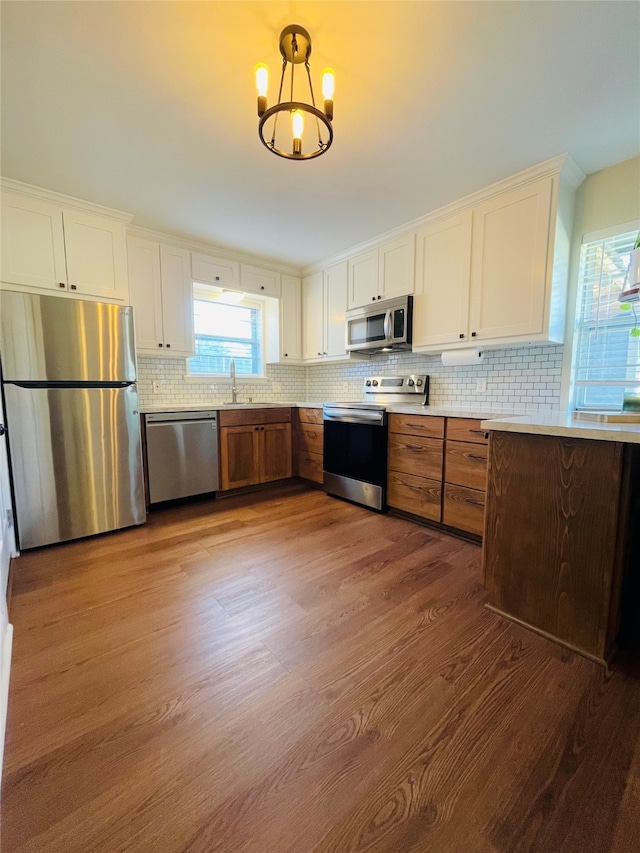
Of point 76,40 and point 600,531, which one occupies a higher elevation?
point 76,40

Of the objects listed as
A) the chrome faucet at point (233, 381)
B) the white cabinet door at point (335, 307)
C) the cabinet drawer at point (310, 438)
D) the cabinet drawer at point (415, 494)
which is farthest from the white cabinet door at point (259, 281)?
the cabinet drawer at point (415, 494)

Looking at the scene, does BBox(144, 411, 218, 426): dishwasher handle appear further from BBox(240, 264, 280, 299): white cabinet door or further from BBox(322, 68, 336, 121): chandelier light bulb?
BBox(322, 68, 336, 121): chandelier light bulb

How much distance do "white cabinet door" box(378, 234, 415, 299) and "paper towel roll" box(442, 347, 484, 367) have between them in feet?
2.21

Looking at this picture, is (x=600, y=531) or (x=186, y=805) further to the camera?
(x=600, y=531)

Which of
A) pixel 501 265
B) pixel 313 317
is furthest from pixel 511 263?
pixel 313 317

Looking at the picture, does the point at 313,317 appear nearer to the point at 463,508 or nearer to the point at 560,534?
the point at 463,508

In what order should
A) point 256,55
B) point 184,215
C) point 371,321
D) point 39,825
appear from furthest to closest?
1. point 371,321
2. point 184,215
3. point 256,55
4. point 39,825

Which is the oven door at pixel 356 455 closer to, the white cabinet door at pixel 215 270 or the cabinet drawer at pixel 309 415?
the cabinet drawer at pixel 309 415

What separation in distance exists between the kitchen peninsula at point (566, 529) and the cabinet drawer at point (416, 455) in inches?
35.4

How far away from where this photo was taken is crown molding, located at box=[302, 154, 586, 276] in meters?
2.11

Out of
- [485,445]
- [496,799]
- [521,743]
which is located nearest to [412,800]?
[496,799]

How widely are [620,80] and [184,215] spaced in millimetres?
2756

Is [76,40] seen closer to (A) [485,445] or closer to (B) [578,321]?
(A) [485,445]

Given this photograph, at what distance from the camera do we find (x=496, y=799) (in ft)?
2.97
